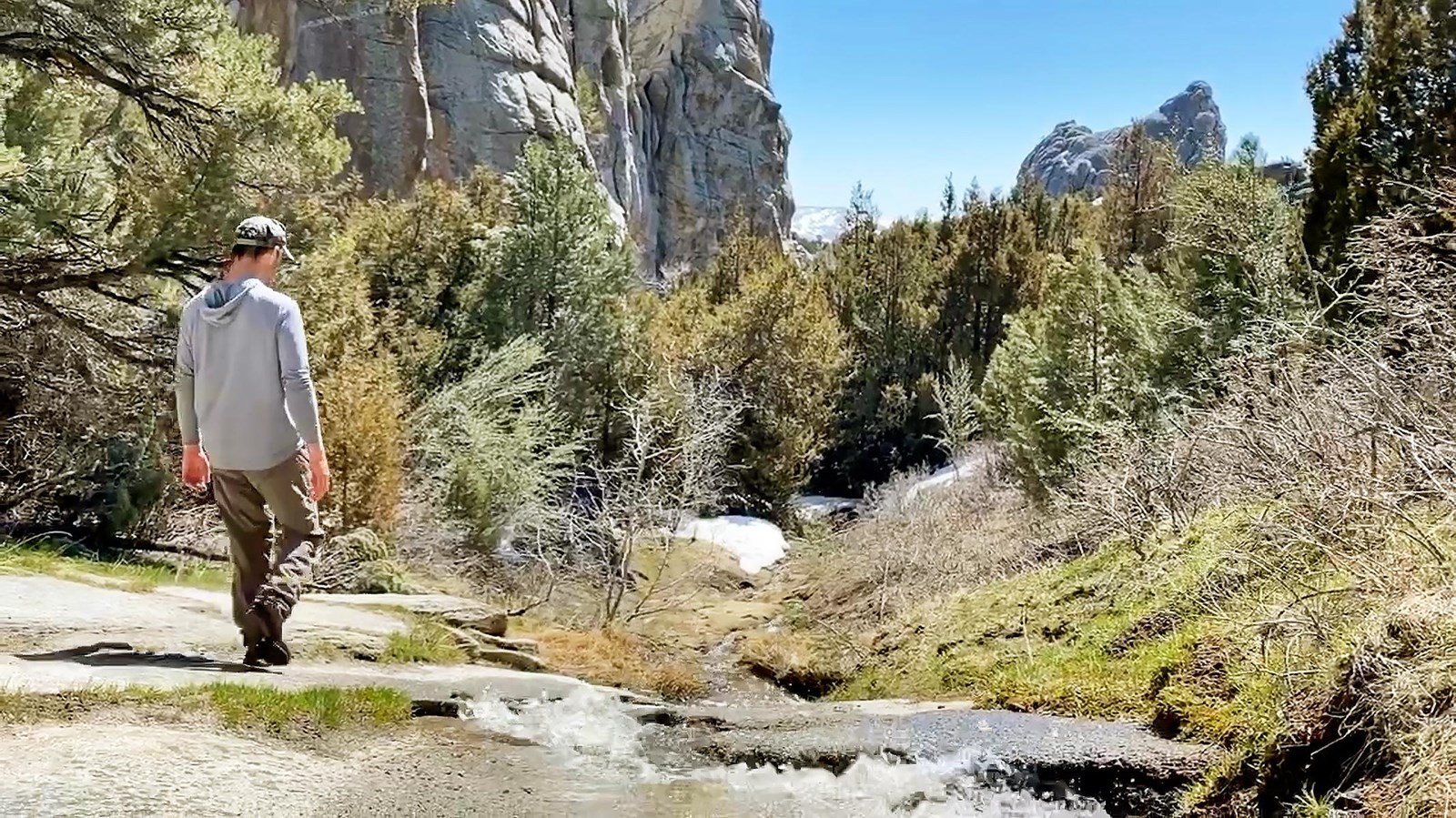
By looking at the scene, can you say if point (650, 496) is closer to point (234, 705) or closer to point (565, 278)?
point (565, 278)

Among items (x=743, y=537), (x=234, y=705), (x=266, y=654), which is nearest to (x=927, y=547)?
(x=743, y=537)

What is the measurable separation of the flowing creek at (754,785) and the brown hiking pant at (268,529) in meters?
1.19

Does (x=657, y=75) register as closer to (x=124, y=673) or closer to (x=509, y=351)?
(x=509, y=351)

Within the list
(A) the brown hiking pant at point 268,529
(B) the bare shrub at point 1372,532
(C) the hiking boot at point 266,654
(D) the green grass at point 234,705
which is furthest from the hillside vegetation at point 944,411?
(C) the hiking boot at point 266,654

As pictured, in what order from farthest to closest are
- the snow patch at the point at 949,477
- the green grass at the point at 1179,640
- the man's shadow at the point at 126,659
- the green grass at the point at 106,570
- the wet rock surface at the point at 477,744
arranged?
the snow patch at the point at 949,477, the green grass at the point at 106,570, the man's shadow at the point at 126,659, the green grass at the point at 1179,640, the wet rock surface at the point at 477,744

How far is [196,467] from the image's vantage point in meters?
4.86

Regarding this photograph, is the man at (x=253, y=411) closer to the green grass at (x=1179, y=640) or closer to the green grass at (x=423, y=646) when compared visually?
A: the green grass at (x=423, y=646)

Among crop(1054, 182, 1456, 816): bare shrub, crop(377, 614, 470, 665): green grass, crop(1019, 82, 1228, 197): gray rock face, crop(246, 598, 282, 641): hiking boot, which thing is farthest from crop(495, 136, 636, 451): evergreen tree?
crop(1019, 82, 1228, 197): gray rock face

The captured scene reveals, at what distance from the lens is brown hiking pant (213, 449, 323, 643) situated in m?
5.07

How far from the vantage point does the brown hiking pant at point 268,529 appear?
16.6ft

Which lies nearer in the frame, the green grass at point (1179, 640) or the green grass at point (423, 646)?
the green grass at point (1179, 640)

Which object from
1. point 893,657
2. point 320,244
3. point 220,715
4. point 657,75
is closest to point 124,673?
point 220,715

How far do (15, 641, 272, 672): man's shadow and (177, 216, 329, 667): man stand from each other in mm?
377

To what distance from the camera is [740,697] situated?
1258cm
